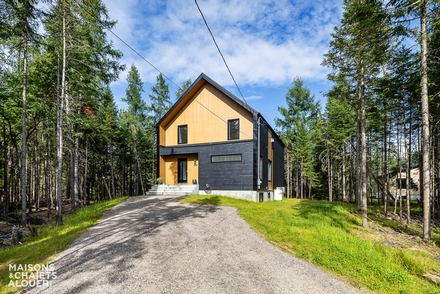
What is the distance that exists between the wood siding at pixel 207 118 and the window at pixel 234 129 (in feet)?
0.72

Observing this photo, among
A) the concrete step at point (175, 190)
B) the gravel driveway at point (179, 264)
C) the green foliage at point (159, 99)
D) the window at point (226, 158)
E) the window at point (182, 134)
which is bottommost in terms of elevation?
the concrete step at point (175, 190)

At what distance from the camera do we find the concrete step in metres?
14.8

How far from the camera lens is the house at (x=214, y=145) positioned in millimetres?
Result: 14070

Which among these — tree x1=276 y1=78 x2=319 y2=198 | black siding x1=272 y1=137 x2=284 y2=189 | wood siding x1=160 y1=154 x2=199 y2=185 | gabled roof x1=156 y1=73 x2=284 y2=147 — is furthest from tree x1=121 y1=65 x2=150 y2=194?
tree x1=276 y1=78 x2=319 y2=198

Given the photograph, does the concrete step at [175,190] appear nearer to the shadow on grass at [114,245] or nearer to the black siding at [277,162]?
the shadow on grass at [114,245]

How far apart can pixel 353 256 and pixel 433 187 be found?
14.1 meters

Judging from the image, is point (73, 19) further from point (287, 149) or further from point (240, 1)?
point (287, 149)

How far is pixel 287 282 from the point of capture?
4055 mm

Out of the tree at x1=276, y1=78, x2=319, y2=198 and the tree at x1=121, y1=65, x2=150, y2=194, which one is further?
the tree at x1=276, y1=78, x2=319, y2=198

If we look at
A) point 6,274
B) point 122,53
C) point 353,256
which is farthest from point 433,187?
point 122,53

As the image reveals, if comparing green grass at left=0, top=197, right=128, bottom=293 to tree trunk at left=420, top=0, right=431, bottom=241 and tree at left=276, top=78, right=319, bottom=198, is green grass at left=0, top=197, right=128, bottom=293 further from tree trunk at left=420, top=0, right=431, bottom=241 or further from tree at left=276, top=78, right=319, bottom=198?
tree at left=276, top=78, right=319, bottom=198

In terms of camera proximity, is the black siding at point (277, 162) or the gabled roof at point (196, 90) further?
the black siding at point (277, 162)

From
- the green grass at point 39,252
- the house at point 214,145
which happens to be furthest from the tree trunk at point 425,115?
the green grass at point 39,252

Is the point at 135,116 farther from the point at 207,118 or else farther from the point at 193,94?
the point at 207,118
